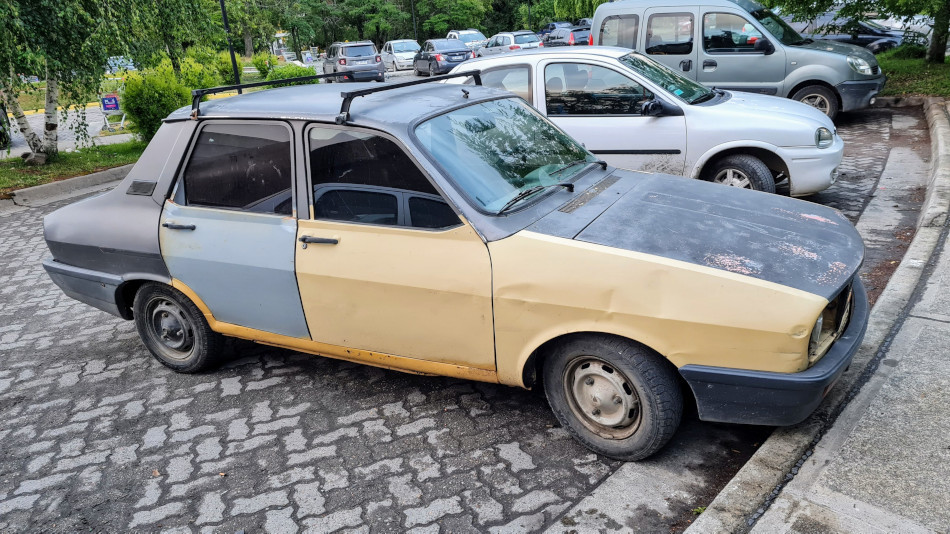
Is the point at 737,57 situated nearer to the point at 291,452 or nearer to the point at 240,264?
the point at 240,264

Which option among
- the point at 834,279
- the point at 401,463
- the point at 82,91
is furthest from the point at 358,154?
the point at 82,91

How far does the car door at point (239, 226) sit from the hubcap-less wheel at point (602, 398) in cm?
156

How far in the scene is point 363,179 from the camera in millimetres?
3703

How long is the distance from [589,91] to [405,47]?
2941 centimetres

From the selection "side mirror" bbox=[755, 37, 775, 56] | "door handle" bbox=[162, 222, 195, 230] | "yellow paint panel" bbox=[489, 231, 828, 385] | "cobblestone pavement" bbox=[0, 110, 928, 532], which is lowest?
"cobblestone pavement" bbox=[0, 110, 928, 532]

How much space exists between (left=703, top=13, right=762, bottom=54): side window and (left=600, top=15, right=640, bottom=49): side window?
1.08 metres

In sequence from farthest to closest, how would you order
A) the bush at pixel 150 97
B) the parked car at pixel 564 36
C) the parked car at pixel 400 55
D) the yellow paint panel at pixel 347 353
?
the parked car at pixel 400 55 < the parked car at pixel 564 36 < the bush at pixel 150 97 < the yellow paint panel at pixel 347 353

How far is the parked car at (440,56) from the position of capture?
93.2ft

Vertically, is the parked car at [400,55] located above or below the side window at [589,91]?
above

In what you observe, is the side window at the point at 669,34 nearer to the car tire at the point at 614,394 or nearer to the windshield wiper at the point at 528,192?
the windshield wiper at the point at 528,192

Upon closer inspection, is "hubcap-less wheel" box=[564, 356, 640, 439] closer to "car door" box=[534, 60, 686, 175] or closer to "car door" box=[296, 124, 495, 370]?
"car door" box=[296, 124, 495, 370]

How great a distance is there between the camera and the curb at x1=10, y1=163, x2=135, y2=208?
33.3 ft

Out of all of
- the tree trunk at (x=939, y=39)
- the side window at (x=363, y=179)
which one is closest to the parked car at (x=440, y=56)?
the tree trunk at (x=939, y=39)

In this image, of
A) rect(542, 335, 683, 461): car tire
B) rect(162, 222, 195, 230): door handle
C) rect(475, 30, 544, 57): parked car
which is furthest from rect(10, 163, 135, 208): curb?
rect(475, 30, 544, 57): parked car
